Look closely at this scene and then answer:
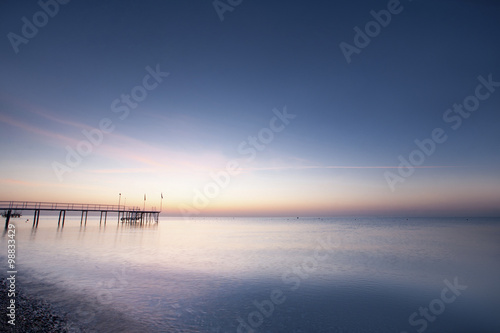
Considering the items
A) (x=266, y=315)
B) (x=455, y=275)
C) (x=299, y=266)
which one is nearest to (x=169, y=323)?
(x=266, y=315)

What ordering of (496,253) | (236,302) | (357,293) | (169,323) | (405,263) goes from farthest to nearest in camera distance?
1. (496,253)
2. (405,263)
3. (357,293)
4. (236,302)
5. (169,323)

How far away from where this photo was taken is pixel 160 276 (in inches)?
768

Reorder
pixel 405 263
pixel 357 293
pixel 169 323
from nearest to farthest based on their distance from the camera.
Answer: pixel 169 323 → pixel 357 293 → pixel 405 263

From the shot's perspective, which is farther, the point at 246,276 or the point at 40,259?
the point at 40,259

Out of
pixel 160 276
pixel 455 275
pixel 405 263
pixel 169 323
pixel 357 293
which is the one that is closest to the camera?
pixel 169 323

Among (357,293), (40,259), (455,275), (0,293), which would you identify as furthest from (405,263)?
(40,259)

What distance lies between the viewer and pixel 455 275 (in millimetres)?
21109

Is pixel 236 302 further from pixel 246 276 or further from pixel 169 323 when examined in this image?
pixel 246 276

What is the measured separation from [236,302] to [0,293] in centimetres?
1143

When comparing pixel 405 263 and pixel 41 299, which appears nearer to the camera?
pixel 41 299

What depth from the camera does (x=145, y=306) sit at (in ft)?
42.7

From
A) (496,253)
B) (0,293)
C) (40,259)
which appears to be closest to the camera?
(0,293)

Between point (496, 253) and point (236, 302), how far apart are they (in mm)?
35210

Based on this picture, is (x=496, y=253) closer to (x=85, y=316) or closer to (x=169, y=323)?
(x=169, y=323)
